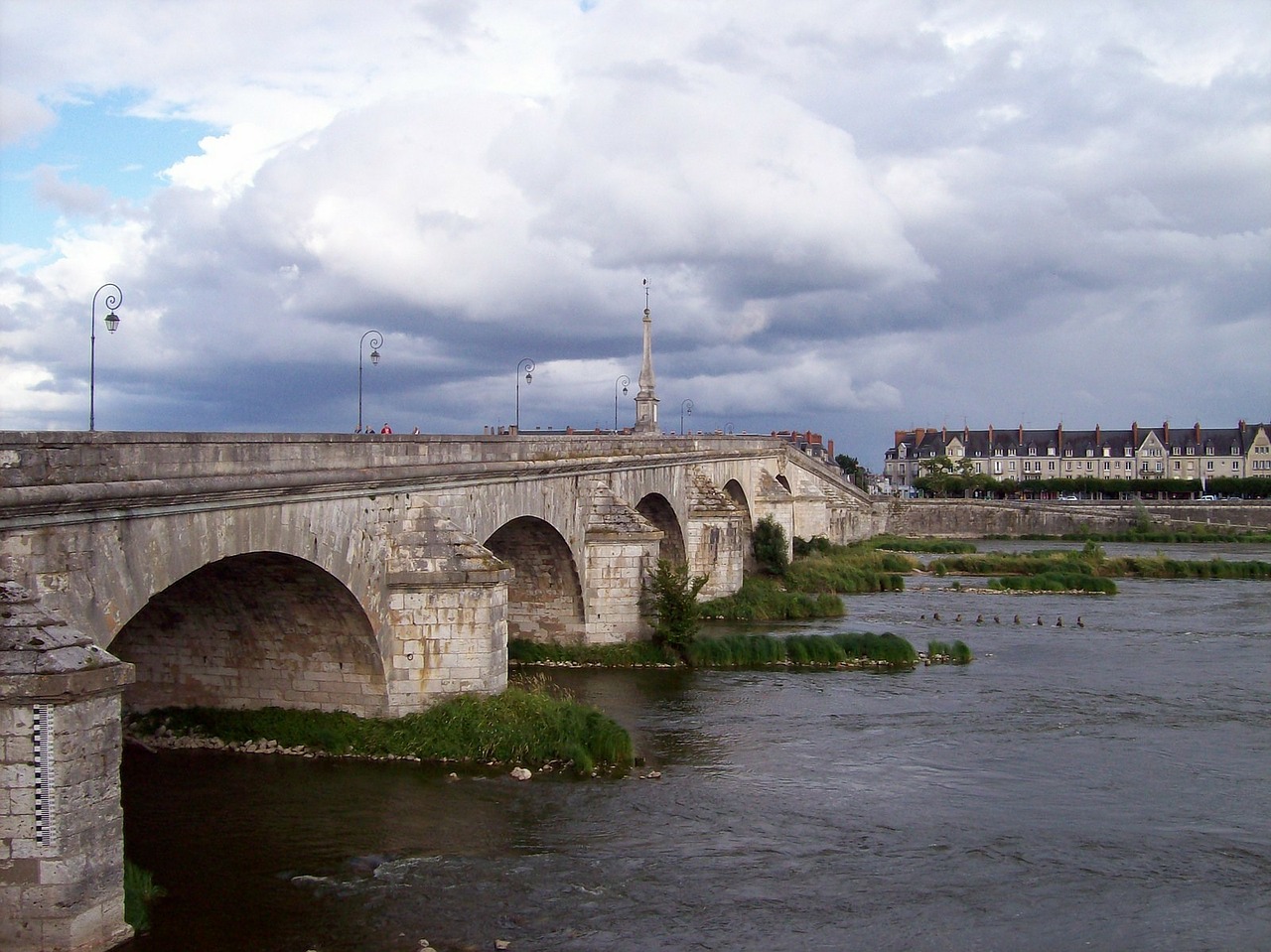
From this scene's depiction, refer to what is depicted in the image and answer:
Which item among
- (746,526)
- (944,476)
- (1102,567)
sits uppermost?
(944,476)

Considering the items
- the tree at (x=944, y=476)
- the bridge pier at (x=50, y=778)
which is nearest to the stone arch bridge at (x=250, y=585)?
the bridge pier at (x=50, y=778)

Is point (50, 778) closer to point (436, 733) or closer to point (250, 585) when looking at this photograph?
point (250, 585)

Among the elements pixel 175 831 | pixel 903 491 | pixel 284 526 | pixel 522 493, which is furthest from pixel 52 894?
pixel 903 491

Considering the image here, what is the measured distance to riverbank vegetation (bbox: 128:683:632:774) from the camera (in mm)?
15039

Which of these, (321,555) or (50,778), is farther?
(321,555)

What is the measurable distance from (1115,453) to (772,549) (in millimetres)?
62936

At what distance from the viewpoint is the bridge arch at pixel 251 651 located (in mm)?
14914

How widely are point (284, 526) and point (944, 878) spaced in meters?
7.60

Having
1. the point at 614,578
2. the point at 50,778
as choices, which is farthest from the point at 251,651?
the point at 614,578

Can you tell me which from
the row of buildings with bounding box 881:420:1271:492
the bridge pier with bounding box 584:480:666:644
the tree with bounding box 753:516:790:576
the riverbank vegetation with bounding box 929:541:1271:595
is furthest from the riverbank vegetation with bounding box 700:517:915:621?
the row of buildings with bounding box 881:420:1271:492

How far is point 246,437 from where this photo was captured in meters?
12.4

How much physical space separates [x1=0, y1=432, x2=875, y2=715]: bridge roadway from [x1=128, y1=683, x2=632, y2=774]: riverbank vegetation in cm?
Result: 24

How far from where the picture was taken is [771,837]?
A: 41.2 feet

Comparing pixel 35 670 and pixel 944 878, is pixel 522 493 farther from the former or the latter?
pixel 35 670
